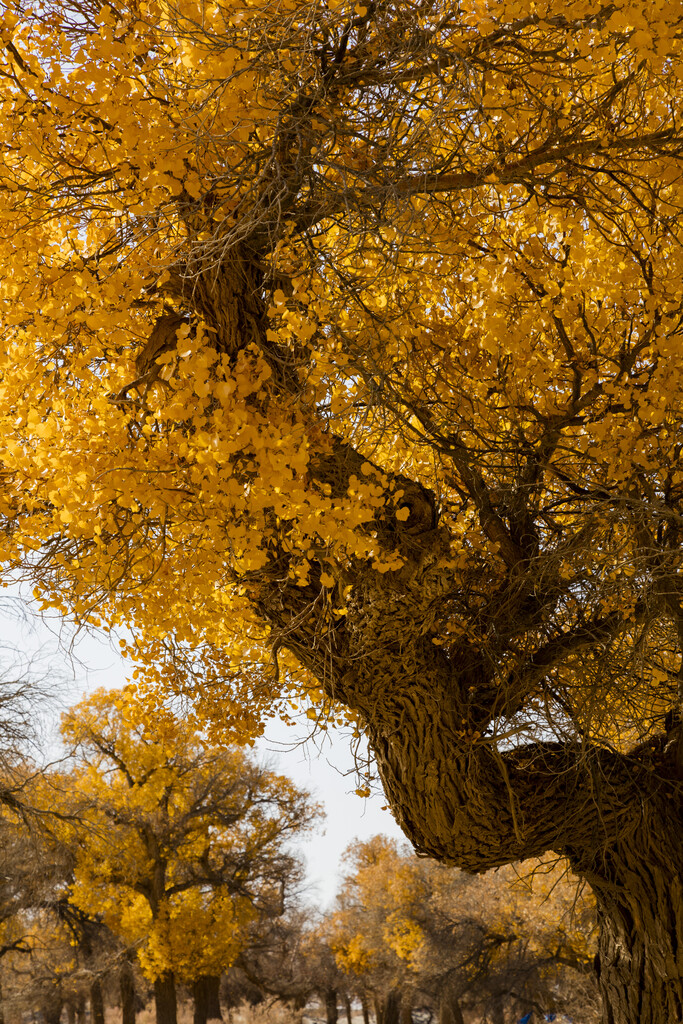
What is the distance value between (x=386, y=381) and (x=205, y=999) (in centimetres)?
1748

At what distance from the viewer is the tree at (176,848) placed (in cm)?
1562

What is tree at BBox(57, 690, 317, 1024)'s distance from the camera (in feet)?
51.3

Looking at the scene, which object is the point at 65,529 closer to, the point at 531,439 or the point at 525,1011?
the point at 531,439

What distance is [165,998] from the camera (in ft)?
51.3

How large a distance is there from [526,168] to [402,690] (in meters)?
3.01

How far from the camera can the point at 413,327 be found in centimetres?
454

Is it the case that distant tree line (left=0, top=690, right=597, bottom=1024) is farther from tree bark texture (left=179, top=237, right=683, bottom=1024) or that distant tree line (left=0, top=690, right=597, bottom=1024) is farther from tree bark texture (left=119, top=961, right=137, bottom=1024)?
tree bark texture (left=179, top=237, right=683, bottom=1024)

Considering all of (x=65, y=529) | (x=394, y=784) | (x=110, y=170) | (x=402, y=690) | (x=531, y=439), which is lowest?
(x=394, y=784)

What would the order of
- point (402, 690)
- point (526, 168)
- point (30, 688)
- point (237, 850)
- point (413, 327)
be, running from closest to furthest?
point (526, 168)
point (413, 327)
point (402, 690)
point (30, 688)
point (237, 850)

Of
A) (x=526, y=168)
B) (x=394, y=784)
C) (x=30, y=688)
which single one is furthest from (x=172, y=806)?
(x=526, y=168)

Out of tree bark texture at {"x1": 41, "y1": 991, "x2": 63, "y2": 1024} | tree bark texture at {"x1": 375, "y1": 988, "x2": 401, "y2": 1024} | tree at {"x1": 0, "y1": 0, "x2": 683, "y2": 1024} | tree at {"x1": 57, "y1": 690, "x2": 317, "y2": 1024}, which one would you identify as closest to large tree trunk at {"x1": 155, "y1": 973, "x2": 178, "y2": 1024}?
tree at {"x1": 57, "y1": 690, "x2": 317, "y2": 1024}

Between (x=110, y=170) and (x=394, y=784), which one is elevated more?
(x=110, y=170)

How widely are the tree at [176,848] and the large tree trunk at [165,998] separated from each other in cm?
2

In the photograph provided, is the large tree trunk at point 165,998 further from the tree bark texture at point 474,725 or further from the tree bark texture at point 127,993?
the tree bark texture at point 474,725
